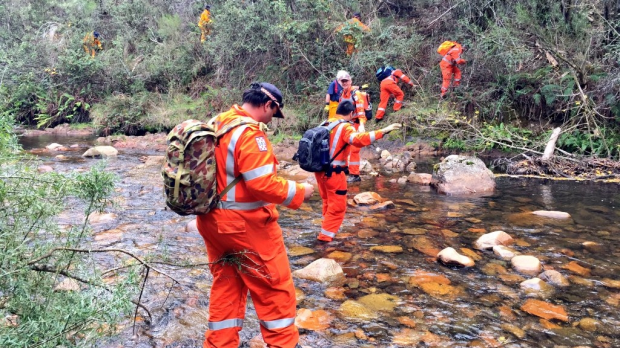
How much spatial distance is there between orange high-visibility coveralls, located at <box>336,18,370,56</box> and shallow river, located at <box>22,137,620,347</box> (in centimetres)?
689

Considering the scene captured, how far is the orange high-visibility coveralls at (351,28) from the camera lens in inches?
527

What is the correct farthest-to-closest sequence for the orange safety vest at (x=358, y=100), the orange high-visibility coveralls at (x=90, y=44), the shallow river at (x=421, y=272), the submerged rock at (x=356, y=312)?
1. the orange high-visibility coveralls at (x=90, y=44)
2. the orange safety vest at (x=358, y=100)
3. the submerged rock at (x=356, y=312)
4. the shallow river at (x=421, y=272)

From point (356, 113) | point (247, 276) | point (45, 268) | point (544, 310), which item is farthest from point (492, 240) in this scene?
point (45, 268)

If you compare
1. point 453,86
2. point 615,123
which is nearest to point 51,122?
point 453,86

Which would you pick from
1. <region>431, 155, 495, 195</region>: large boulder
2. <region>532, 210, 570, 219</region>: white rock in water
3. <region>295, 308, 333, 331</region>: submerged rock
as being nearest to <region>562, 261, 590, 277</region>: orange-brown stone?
<region>532, 210, 570, 219</region>: white rock in water

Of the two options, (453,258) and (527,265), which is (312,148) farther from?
(527,265)

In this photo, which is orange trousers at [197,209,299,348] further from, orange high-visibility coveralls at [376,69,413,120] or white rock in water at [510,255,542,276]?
orange high-visibility coveralls at [376,69,413,120]

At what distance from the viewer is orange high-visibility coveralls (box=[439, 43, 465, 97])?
1184cm

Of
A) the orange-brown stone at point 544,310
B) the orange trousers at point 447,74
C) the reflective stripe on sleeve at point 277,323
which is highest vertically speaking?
the orange trousers at point 447,74

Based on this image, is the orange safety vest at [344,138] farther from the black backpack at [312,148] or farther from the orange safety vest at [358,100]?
the orange safety vest at [358,100]

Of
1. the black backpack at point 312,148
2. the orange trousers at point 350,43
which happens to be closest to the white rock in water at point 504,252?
the black backpack at point 312,148

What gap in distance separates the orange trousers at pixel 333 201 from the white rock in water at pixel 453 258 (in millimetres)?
1279

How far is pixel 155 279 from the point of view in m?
4.43

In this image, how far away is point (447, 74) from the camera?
40.1 feet
